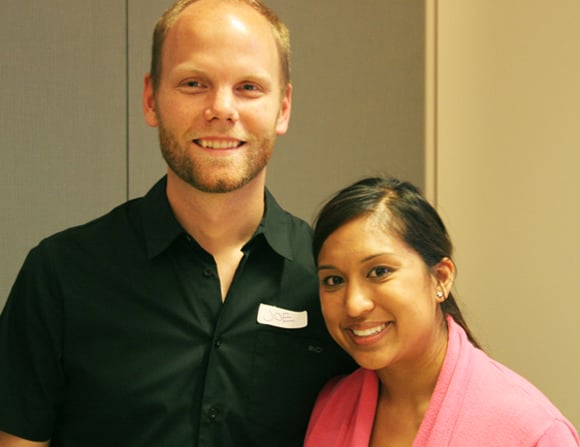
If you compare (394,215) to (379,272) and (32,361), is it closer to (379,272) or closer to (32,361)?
(379,272)

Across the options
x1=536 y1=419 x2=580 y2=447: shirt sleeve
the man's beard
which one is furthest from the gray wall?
x1=536 y1=419 x2=580 y2=447: shirt sleeve

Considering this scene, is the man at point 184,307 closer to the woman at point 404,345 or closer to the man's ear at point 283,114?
the man's ear at point 283,114

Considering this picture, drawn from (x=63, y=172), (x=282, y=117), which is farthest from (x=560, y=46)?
(x=63, y=172)

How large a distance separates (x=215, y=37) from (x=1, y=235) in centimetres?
102

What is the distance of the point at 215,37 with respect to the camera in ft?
4.91

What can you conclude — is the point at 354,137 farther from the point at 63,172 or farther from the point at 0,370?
the point at 0,370

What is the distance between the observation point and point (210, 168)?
1.50 metres

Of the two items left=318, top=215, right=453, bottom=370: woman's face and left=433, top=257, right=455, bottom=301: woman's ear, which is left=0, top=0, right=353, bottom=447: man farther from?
left=433, top=257, right=455, bottom=301: woman's ear

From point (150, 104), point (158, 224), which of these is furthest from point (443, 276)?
point (150, 104)

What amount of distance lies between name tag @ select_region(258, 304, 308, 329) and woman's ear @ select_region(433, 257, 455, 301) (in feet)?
0.98

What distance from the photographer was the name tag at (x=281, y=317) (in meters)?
1.55

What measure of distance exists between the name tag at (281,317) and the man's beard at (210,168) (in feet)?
0.85

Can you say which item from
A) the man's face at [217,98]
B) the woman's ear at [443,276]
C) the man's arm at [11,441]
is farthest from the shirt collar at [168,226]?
the man's arm at [11,441]

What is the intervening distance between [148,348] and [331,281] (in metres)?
0.38
